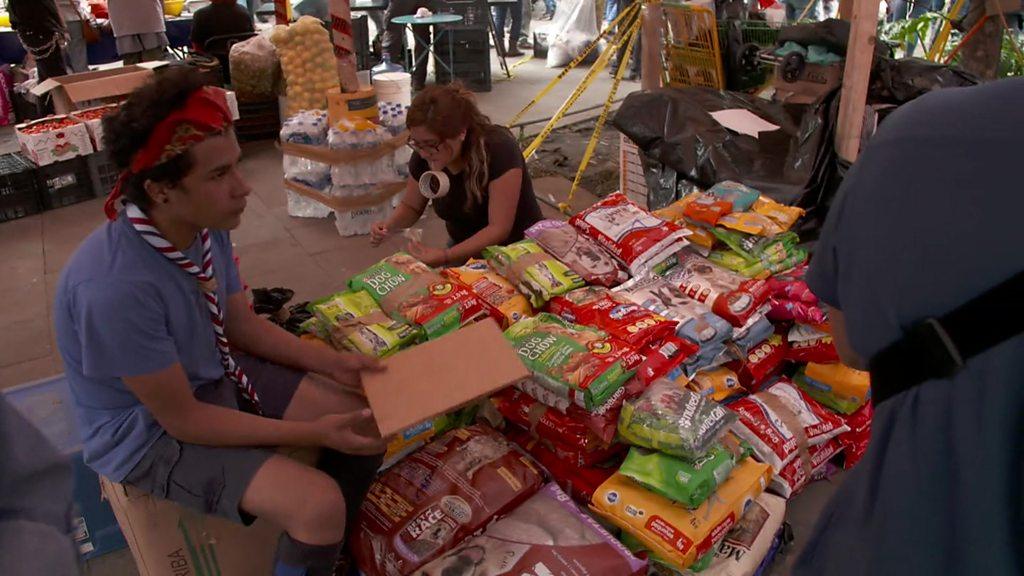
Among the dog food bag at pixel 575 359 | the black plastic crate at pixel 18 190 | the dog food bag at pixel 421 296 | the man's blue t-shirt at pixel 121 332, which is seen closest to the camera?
the man's blue t-shirt at pixel 121 332

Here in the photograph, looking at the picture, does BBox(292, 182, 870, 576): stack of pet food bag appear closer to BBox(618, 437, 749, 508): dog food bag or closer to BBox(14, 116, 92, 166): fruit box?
BBox(618, 437, 749, 508): dog food bag

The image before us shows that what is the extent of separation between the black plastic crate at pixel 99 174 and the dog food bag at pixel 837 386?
5.08 m

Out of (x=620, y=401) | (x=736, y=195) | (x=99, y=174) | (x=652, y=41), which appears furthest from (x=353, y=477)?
(x=99, y=174)

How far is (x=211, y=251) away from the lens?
6.84ft

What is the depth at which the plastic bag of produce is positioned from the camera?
21.8 ft

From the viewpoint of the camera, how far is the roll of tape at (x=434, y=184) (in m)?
3.21

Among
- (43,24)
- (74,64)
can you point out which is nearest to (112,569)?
(43,24)

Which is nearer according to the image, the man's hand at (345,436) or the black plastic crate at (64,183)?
the man's hand at (345,436)

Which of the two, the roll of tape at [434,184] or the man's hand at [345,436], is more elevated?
the roll of tape at [434,184]

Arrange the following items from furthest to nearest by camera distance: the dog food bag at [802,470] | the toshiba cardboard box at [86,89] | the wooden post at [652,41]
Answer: the toshiba cardboard box at [86,89], the wooden post at [652,41], the dog food bag at [802,470]

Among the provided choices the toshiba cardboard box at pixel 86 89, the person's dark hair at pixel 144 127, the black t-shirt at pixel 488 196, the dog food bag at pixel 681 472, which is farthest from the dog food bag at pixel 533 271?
the toshiba cardboard box at pixel 86 89

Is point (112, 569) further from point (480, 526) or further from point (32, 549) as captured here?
point (32, 549)

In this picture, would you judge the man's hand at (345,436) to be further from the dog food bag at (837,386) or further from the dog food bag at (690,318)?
the dog food bag at (837,386)

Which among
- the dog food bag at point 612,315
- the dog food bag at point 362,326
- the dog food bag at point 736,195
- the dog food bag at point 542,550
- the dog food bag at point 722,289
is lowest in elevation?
the dog food bag at point 542,550
